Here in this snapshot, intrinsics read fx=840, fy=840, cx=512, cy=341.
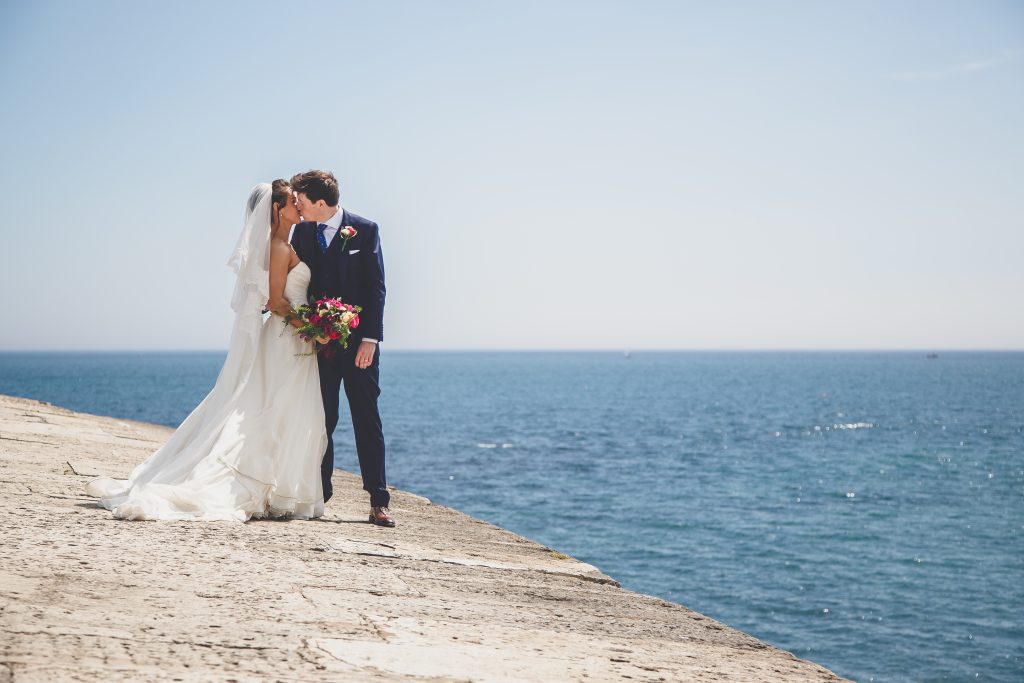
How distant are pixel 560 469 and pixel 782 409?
37723 mm

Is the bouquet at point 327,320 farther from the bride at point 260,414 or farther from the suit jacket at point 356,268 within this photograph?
the bride at point 260,414

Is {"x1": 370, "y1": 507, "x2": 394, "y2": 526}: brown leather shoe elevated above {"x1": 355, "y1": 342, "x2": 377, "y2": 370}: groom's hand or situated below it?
below

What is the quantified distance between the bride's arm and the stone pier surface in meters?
1.58

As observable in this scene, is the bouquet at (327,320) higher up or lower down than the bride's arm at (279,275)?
lower down

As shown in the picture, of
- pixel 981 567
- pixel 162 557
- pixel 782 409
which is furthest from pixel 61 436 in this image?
pixel 782 409

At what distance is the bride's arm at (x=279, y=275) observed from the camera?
6.19 meters

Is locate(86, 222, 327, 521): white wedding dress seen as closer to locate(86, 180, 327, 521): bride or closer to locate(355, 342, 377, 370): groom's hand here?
locate(86, 180, 327, 521): bride

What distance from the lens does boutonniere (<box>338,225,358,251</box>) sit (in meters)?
6.00

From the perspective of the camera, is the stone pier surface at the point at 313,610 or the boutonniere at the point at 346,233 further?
the boutonniere at the point at 346,233

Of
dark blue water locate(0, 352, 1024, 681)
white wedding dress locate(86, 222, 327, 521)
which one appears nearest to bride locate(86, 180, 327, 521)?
white wedding dress locate(86, 222, 327, 521)

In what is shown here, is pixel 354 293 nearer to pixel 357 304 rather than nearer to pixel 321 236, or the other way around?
pixel 357 304

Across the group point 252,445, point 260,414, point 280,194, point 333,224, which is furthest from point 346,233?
point 252,445

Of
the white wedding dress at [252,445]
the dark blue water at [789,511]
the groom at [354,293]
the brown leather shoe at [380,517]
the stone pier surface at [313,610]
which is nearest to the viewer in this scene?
the stone pier surface at [313,610]

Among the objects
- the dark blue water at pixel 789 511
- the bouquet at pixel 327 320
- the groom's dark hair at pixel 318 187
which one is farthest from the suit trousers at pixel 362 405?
the dark blue water at pixel 789 511
